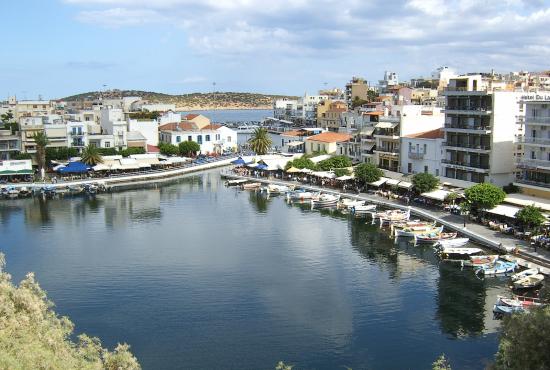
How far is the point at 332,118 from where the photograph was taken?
362ft

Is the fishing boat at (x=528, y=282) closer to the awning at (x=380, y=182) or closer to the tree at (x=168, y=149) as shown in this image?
the awning at (x=380, y=182)

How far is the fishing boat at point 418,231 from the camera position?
42.5 meters

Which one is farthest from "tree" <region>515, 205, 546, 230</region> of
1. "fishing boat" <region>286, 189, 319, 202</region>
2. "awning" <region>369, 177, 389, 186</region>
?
"fishing boat" <region>286, 189, 319, 202</region>

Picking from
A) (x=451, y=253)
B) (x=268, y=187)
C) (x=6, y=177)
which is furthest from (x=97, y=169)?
(x=451, y=253)

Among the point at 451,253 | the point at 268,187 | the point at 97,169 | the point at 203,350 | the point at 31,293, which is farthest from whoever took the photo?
the point at 97,169

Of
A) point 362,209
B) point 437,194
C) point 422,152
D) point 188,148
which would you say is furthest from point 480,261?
point 188,148

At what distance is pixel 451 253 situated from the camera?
3753 cm

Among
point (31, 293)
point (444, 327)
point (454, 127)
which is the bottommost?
point (444, 327)

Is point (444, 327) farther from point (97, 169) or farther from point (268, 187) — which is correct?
point (97, 169)

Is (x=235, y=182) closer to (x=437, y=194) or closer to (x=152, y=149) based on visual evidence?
(x=152, y=149)

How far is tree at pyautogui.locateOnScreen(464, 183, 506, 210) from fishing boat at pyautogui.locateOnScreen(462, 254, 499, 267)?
746cm

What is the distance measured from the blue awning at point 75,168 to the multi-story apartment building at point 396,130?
114ft

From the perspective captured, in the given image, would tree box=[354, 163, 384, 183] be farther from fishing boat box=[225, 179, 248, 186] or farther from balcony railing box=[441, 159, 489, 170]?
fishing boat box=[225, 179, 248, 186]

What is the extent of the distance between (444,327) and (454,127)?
2859cm
